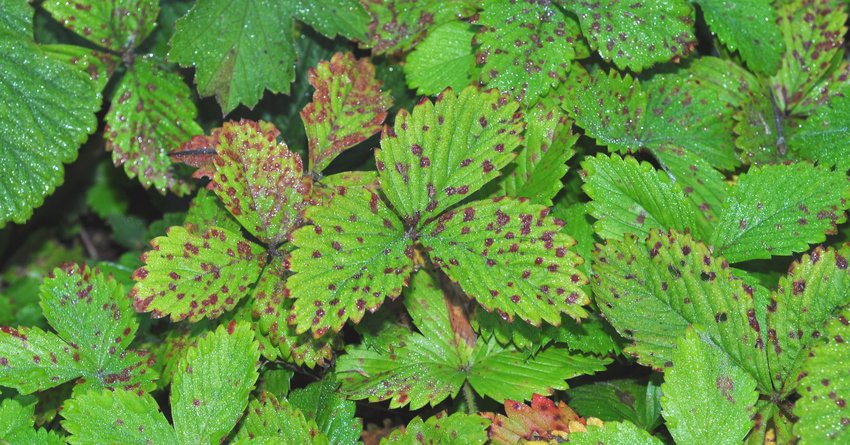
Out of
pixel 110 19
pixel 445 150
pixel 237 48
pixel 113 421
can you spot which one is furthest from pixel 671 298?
pixel 110 19

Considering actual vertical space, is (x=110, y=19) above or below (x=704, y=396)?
above

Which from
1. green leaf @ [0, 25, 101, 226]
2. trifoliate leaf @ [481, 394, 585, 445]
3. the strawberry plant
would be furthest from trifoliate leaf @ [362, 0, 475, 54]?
trifoliate leaf @ [481, 394, 585, 445]

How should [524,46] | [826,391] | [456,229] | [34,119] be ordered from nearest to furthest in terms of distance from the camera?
[826,391]
[456,229]
[524,46]
[34,119]

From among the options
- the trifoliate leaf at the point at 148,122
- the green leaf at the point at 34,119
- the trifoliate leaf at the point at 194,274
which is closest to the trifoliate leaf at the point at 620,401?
the trifoliate leaf at the point at 194,274

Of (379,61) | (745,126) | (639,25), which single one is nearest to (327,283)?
(379,61)

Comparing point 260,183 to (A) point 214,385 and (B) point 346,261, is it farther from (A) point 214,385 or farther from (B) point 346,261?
(A) point 214,385

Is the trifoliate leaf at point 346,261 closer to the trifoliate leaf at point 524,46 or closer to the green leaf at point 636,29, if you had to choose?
the trifoliate leaf at point 524,46

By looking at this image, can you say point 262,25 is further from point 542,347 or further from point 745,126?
point 745,126

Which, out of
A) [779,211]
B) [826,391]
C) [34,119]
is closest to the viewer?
[826,391]

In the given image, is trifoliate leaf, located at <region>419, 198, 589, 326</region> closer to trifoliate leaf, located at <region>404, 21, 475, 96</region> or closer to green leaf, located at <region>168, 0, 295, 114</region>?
trifoliate leaf, located at <region>404, 21, 475, 96</region>
